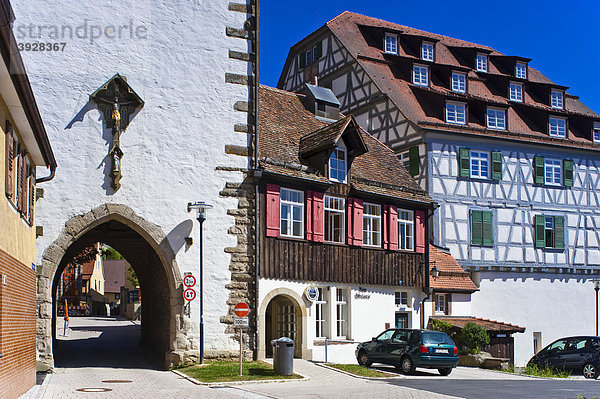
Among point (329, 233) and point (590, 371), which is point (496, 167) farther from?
point (329, 233)

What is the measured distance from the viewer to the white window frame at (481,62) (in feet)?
143

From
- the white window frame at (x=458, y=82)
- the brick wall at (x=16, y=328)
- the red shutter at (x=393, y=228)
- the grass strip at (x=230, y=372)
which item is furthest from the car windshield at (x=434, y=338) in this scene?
the white window frame at (x=458, y=82)

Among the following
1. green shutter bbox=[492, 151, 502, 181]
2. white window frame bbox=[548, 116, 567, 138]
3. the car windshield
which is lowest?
the car windshield

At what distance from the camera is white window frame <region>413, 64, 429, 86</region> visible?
39938 mm

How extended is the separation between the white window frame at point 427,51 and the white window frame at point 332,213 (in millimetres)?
18050

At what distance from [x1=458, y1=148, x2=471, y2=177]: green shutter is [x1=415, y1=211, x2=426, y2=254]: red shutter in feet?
25.4

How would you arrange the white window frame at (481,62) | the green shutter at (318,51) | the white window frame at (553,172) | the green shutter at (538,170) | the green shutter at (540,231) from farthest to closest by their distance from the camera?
the white window frame at (481,62) < the green shutter at (318,51) < the white window frame at (553,172) < the green shutter at (538,170) < the green shutter at (540,231)

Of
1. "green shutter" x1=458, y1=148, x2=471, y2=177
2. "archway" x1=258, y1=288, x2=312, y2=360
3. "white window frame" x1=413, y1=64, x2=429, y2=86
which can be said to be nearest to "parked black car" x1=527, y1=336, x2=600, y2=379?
"archway" x1=258, y1=288, x2=312, y2=360

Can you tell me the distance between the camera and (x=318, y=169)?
2567cm

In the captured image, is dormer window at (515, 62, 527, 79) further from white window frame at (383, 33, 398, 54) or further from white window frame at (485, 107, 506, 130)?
white window frame at (383, 33, 398, 54)

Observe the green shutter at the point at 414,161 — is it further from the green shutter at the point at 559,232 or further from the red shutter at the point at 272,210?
the red shutter at the point at 272,210

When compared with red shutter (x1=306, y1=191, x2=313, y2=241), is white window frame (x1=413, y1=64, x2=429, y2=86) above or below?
above

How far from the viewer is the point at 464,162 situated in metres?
36.8

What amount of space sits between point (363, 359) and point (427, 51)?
22573 millimetres
